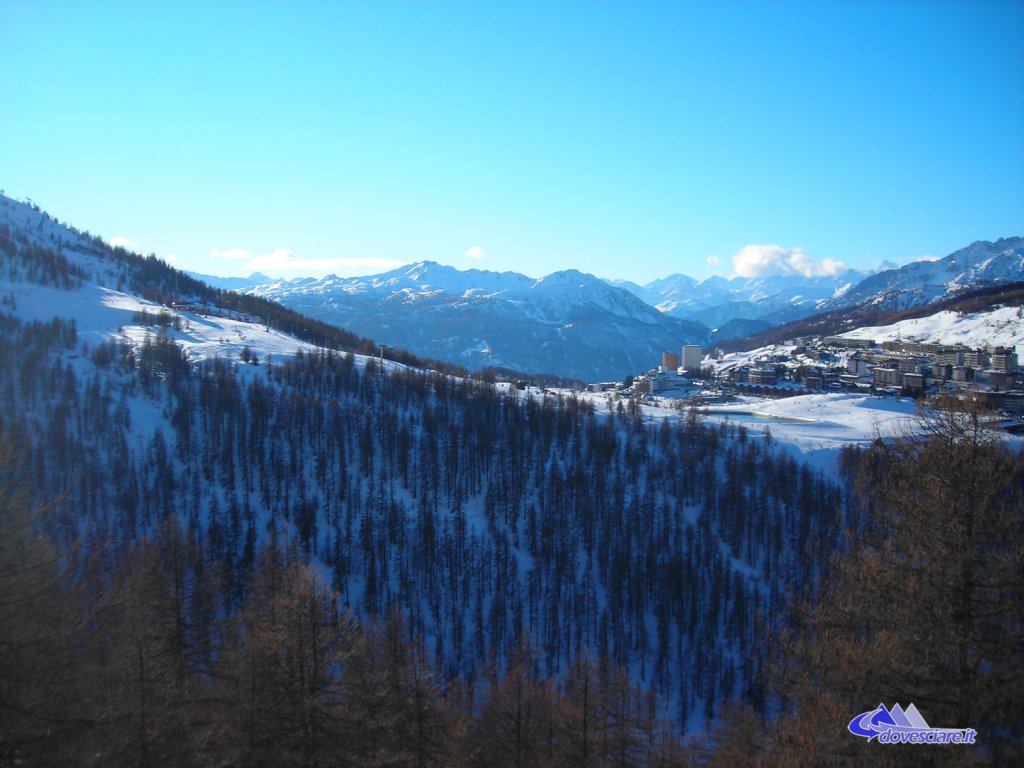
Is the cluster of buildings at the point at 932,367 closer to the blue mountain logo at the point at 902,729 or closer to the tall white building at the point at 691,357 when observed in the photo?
the tall white building at the point at 691,357

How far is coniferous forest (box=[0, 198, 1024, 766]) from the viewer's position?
794 cm

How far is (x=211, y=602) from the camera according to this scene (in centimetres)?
2106

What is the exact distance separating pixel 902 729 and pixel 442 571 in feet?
134

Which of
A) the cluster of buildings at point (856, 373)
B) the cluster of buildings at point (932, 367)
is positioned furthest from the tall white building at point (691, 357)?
the cluster of buildings at point (932, 367)

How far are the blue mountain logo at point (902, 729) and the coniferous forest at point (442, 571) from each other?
0.65 feet

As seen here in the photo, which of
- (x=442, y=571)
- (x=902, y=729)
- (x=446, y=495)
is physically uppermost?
(x=902, y=729)

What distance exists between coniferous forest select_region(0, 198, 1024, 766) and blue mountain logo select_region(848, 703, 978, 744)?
198mm

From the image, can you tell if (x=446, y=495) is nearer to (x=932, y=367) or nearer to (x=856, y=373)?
(x=856, y=373)

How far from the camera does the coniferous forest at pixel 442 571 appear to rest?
794 centimetres

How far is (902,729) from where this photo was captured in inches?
287

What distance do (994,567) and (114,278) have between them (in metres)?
133

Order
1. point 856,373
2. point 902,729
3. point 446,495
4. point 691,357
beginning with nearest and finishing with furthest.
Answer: point 902,729 → point 446,495 → point 856,373 → point 691,357

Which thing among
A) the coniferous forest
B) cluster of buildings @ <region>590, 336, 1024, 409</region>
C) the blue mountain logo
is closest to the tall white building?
cluster of buildings @ <region>590, 336, 1024, 409</region>

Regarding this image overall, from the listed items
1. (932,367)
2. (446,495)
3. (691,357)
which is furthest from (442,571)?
(691,357)
